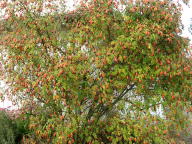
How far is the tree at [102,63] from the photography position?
396cm

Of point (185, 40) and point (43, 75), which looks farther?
point (185, 40)

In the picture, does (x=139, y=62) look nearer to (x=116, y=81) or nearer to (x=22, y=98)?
(x=116, y=81)

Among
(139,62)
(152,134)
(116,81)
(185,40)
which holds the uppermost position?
(185,40)

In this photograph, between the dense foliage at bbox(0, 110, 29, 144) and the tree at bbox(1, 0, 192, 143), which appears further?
the dense foliage at bbox(0, 110, 29, 144)

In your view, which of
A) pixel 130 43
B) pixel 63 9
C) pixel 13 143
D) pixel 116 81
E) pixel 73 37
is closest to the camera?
pixel 130 43

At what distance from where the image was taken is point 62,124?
4.28m

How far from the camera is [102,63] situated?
12.8 ft

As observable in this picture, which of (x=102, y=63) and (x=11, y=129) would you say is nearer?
(x=102, y=63)

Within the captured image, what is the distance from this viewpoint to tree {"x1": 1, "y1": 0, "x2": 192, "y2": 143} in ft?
13.0

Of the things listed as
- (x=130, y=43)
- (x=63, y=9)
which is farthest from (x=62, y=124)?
(x=63, y=9)

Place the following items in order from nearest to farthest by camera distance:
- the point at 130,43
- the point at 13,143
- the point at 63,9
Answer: the point at 130,43 < the point at 63,9 < the point at 13,143

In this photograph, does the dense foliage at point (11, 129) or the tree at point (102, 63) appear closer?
the tree at point (102, 63)

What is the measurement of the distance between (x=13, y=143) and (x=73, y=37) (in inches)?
88.7

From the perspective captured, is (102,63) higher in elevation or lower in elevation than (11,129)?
higher
